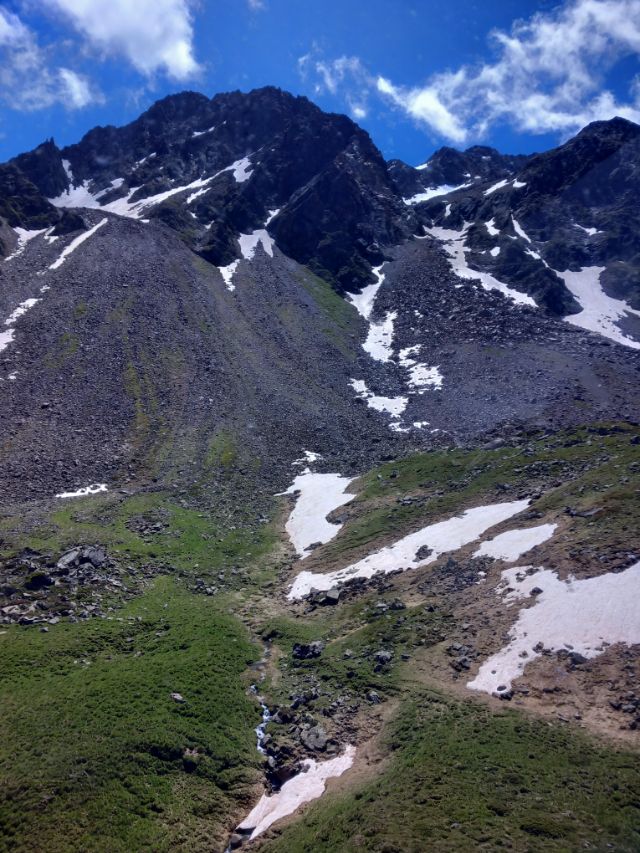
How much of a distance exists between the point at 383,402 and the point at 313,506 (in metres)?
34.2

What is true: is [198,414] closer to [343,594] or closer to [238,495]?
[238,495]

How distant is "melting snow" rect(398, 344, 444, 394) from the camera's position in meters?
92.7

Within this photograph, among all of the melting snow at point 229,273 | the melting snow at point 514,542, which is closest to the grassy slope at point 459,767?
the melting snow at point 514,542

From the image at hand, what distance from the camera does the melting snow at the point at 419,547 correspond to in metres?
41.9

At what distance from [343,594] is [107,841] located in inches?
908

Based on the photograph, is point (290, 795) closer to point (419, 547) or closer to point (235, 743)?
point (235, 743)

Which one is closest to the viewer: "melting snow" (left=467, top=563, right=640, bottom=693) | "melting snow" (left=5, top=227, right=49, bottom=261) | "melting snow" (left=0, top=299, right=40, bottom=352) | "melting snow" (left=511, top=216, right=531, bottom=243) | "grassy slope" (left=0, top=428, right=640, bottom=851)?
"grassy slope" (left=0, top=428, right=640, bottom=851)

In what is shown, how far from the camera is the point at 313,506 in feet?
194

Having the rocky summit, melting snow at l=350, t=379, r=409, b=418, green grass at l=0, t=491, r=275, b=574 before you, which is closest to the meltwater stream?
the rocky summit

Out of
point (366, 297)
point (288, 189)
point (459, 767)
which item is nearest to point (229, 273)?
point (366, 297)

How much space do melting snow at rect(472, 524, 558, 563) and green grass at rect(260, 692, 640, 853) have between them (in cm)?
1442

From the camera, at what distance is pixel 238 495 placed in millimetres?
61438

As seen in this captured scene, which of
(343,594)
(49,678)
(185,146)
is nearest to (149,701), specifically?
(49,678)

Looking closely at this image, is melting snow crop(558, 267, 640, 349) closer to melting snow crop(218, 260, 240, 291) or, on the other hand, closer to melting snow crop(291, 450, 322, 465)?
melting snow crop(291, 450, 322, 465)
